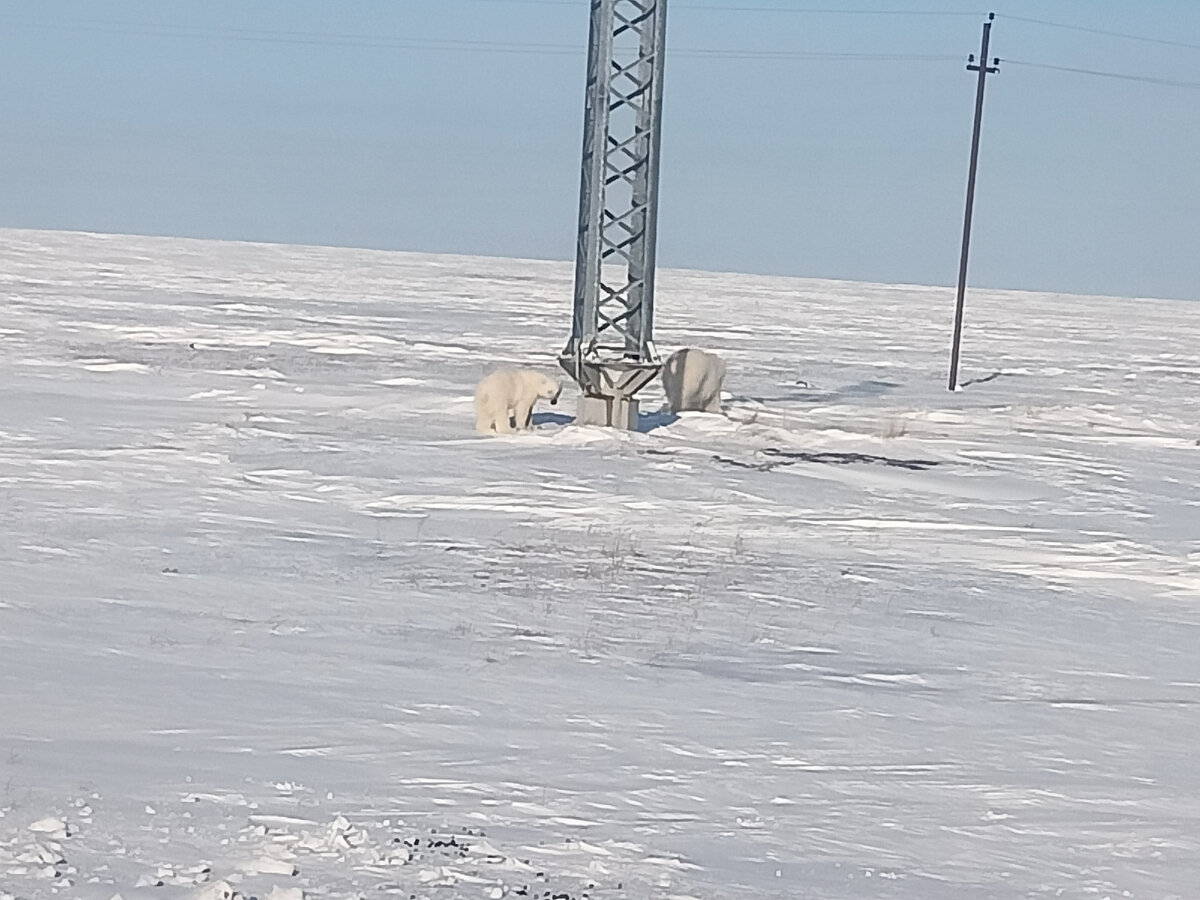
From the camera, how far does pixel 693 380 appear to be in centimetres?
2188

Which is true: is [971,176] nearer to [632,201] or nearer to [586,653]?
[632,201]

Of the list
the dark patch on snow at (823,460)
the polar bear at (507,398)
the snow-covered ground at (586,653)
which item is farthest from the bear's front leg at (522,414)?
the dark patch on snow at (823,460)

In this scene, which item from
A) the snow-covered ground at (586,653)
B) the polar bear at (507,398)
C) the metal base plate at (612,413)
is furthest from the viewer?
the metal base plate at (612,413)

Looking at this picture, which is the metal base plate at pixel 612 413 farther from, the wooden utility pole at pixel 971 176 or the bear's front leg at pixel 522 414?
the wooden utility pole at pixel 971 176

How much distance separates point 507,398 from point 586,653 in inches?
409

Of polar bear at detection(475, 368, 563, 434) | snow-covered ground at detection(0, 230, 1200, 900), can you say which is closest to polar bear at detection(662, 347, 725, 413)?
snow-covered ground at detection(0, 230, 1200, 900)

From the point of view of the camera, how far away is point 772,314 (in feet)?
188

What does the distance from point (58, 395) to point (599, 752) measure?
657 inches

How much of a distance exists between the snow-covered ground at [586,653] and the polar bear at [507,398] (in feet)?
2.06

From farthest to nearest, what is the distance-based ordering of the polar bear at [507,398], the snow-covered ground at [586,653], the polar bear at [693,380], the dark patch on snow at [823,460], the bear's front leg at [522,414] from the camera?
the polar bear at [693,380], the bear's front leg at [522,414], the polar bear at [507,398], the dark patch on snow at [823,460], the snow-covered ground at [586,653]

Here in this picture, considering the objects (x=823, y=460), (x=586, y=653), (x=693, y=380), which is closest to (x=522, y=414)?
(x=823, y=460)

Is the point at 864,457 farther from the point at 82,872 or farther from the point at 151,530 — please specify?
the point at 82,872

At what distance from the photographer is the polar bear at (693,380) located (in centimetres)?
2180

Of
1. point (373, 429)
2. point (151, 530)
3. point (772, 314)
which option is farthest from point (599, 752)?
point (772, 314)
